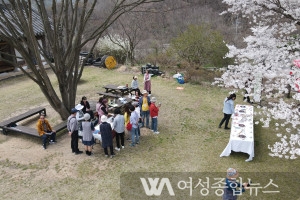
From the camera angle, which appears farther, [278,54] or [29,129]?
[29,129]

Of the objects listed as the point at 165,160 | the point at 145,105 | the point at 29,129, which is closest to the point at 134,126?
the point at 145,105

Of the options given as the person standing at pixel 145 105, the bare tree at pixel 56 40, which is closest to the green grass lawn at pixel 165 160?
the person standing at pixel 145 105

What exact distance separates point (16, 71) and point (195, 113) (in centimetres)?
1261

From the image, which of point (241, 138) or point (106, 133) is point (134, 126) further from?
point (241, 138)

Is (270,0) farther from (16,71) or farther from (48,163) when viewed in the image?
(16,71)

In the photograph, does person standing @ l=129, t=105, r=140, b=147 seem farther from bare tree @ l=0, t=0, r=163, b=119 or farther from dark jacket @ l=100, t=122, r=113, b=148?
bare tree @ l=0, t=0, r=163, b=119

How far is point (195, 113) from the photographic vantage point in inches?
409

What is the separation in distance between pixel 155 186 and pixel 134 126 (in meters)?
2.05

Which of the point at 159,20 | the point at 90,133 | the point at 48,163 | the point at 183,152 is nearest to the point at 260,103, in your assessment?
the point at 183,152

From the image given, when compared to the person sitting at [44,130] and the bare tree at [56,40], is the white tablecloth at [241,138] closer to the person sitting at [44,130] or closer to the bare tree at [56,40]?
the bare tree at [56,40]

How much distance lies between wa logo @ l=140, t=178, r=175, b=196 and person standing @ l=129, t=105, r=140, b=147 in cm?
168

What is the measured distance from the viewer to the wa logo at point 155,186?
616cm

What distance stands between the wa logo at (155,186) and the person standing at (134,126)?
1.68 m

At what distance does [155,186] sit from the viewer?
6387 mm
